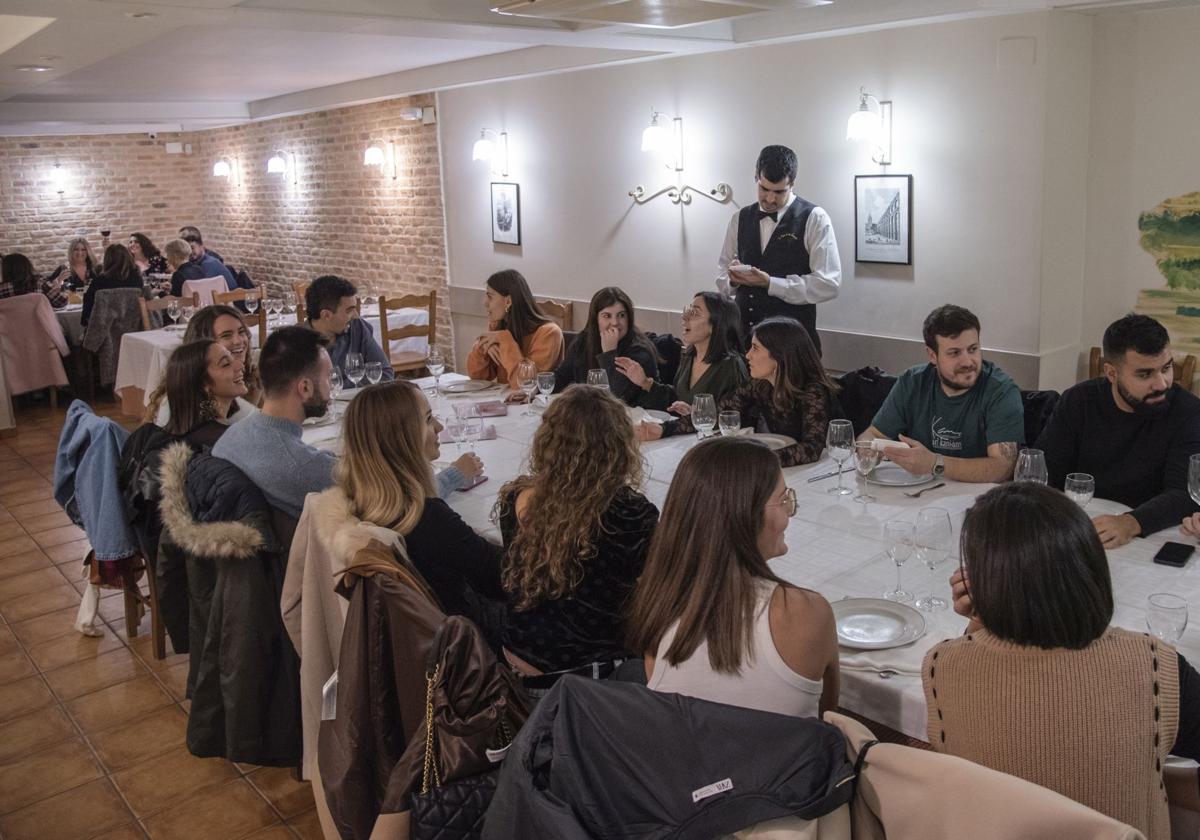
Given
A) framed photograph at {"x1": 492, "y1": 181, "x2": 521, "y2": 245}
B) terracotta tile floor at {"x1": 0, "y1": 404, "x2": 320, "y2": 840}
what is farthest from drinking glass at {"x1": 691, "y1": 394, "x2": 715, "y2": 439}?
framed photograph at {"x1": 492, "y1": 181, "x2": 521, "y2": 245}

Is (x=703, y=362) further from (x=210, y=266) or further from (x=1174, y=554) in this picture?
(x=210, y=266)

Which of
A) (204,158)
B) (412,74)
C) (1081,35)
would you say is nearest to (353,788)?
(1081,35)

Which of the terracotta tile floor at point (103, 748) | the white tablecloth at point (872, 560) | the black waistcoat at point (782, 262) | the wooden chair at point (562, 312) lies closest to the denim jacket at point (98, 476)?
the terracotta tile floor at point (103, 748)

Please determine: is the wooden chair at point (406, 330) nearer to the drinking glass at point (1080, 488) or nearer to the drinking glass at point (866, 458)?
the drinking glass at point (866, 458)

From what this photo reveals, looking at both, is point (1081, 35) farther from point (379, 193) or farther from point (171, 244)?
point (171, 244)

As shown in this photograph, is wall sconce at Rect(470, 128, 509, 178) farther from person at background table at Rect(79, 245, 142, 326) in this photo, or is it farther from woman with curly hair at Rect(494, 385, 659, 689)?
woman with curly hair at Rect(494, 385, 659, 689)

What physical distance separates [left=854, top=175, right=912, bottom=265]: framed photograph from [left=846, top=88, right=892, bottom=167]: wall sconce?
0.12m

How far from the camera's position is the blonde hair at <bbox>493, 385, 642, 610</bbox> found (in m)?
2.43

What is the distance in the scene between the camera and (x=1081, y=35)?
4.96 metres

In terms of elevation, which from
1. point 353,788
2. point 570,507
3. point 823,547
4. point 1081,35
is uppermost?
point 1081,35

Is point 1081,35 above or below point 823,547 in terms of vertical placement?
above

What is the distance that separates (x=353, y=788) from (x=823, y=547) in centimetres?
132

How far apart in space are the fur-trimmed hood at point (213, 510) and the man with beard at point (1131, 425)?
2372mm

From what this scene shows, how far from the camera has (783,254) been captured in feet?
18.6
